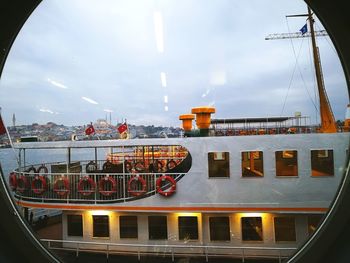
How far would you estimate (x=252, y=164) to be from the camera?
3.70 m

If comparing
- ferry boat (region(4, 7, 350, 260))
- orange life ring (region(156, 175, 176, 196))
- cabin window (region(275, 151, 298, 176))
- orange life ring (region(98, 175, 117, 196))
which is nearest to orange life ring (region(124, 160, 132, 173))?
ferry boat (region(4, 7, 350, 260))

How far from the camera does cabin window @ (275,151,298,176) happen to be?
355 cm

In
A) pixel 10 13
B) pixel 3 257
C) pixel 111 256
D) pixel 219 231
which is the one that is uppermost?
pixel 10 13

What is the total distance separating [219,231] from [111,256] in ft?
4.95

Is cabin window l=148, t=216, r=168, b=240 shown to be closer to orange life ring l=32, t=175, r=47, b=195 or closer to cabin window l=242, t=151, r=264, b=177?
cabin window l=242, t=151, r=264, b=177

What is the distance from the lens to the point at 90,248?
3.71 meters

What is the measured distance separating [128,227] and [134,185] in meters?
0.71

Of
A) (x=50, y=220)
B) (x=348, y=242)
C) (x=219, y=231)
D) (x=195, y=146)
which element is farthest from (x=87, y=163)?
(x=348, y=242)

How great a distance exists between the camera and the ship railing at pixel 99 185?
378cm

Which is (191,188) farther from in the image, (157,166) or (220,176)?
(157,166)

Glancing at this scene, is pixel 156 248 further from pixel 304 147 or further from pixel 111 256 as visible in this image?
pixel 304 147

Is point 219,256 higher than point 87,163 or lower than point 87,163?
lower

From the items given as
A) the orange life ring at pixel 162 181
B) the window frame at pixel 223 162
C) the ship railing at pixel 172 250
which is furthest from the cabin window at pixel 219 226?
the orange life ring at pixel 162 181

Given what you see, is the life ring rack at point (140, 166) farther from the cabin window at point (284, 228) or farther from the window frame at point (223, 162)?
the cabin window at point (284, 228)
